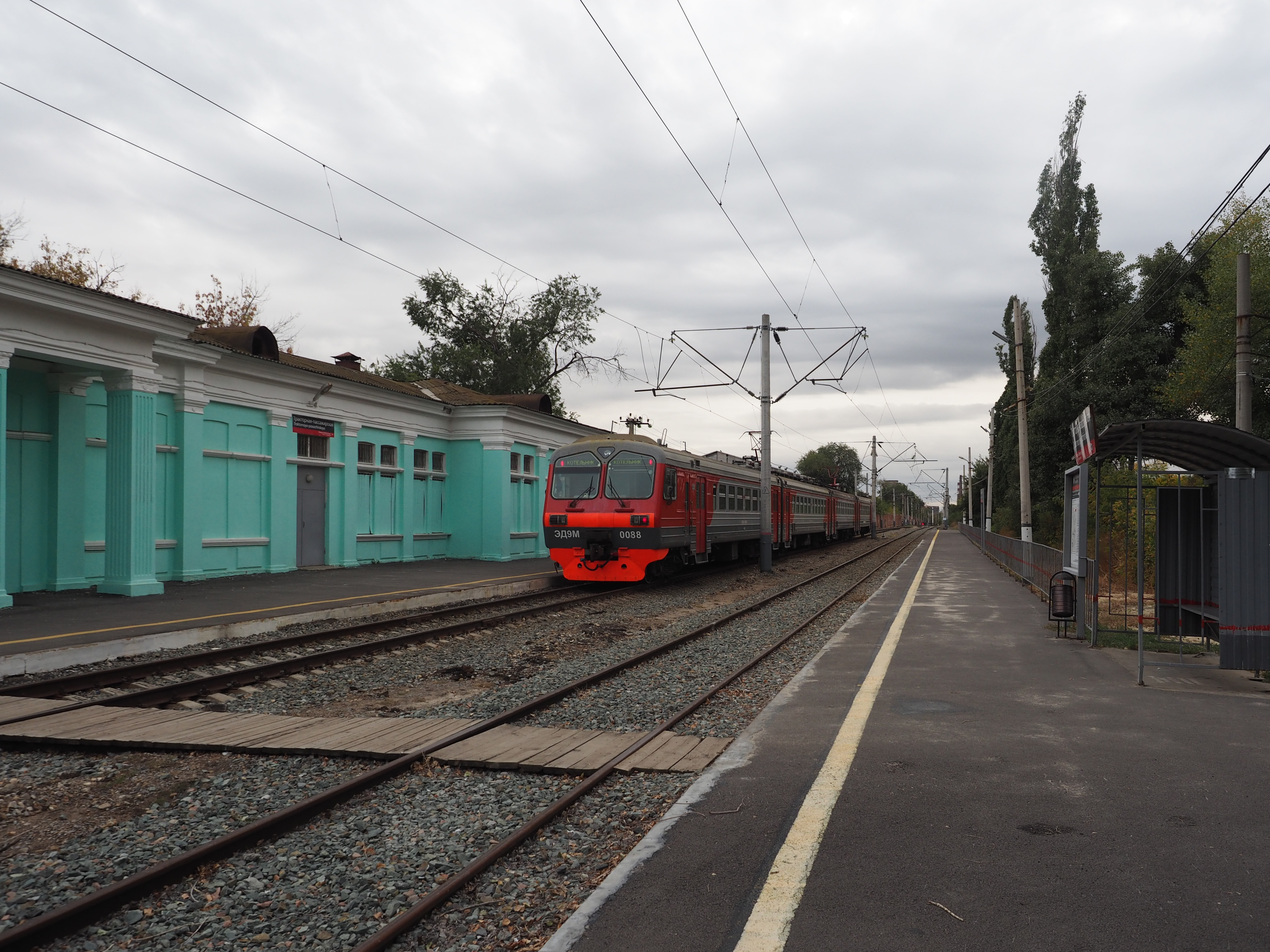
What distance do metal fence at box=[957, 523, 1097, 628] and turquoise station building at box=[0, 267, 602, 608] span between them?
45.2ft

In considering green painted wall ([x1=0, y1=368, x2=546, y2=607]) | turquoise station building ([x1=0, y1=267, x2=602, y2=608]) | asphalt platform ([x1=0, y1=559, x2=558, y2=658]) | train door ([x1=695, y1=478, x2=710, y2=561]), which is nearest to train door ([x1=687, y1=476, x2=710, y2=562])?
train door ([x1=695, y1=478, x2=710, y2=561])

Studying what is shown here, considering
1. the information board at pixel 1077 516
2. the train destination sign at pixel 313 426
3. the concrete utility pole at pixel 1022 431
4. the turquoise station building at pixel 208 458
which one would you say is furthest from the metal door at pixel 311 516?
the concrete utility pole at pixel 1022 431

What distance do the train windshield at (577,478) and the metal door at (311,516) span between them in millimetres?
5849

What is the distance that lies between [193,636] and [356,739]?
5702mm

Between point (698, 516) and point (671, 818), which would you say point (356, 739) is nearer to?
point (671, 818)

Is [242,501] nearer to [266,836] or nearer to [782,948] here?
[266,836]

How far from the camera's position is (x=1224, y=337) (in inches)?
1129

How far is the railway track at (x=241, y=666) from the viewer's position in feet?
26.7

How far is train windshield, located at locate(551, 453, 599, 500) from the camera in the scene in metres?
18.9

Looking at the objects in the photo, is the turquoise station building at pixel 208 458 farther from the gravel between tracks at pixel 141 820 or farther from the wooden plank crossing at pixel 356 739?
the gravel between tracks at pixel 141 820

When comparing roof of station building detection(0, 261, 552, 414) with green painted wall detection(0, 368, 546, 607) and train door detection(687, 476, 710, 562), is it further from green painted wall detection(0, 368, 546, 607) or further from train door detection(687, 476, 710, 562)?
train door detection(687, 476, 710, 562)

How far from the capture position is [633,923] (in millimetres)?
3490

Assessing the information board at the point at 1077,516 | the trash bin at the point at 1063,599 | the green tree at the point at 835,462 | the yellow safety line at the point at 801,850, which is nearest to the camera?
the yellow safety line at the point at 801,850

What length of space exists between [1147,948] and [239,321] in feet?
129
